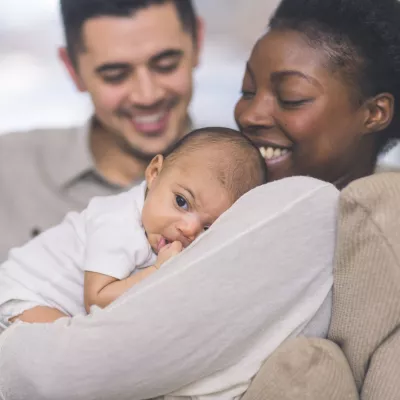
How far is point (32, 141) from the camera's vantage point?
1.36 metres

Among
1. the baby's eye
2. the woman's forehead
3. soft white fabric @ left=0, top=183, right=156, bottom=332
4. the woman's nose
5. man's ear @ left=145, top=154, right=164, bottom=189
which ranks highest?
the woman's forehead

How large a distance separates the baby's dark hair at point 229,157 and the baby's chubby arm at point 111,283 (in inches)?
4.7

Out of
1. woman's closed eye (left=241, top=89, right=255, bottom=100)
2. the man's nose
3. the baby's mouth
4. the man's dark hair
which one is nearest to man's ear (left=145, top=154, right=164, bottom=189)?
the baby's mouth

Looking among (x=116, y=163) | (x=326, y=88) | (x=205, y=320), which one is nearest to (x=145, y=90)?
(x=116, y=163)

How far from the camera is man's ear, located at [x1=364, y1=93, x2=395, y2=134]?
0.98 metres

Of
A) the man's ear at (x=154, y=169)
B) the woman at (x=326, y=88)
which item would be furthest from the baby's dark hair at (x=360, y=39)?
the man's ear at (x=154, y=169)

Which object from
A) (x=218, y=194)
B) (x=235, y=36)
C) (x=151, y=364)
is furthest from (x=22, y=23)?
(x=151, y=364)

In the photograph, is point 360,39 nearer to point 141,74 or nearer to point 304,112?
point 304,112

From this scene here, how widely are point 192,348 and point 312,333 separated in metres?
0.17

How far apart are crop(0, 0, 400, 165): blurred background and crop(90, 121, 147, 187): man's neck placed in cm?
9

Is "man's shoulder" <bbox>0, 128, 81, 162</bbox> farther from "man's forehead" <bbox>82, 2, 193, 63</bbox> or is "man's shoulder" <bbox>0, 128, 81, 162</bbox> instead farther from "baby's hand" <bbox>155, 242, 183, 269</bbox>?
Answer: "baby's hand" <bbox>155, 242, 183, 269</bbox>

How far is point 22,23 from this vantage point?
4.49 ft

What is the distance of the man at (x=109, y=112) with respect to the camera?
4.07 ft

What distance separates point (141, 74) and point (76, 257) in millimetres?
468
